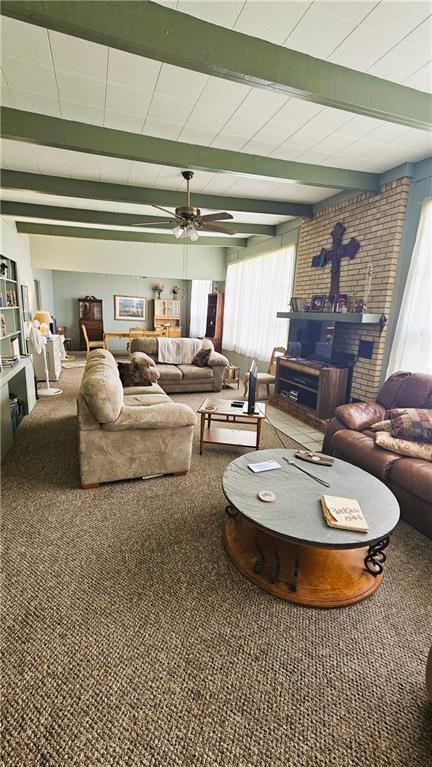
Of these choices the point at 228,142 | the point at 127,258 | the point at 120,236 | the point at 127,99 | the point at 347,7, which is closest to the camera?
the point at 347,7

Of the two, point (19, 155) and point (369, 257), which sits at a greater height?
point (19, 155)

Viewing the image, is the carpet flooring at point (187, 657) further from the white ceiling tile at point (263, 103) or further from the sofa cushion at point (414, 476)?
the white ceiling tile at point (263, 103)

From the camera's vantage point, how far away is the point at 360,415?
118 inches

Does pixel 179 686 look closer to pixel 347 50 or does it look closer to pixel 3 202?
pixel 347 50

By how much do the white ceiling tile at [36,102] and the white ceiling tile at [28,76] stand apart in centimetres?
6

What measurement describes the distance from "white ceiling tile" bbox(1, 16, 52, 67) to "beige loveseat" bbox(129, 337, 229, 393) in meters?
3.87

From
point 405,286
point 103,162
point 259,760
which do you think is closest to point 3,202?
point 103,162

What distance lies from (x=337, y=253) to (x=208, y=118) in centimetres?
236

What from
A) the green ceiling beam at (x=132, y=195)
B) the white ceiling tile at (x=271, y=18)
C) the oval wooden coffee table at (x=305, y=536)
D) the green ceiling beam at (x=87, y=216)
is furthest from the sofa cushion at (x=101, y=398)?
the green ceiling beam at (x=87, y=216)

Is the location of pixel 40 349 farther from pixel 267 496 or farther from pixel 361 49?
pixel 361 49

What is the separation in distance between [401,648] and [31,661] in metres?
1.59

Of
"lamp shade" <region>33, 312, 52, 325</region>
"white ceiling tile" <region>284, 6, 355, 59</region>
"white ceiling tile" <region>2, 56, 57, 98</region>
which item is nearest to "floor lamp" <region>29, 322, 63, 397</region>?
"lamp shade" <region>33, 312, 52, 325</region>

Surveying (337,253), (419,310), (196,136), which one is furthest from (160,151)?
(419,310)

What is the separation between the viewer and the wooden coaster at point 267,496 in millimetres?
1834
